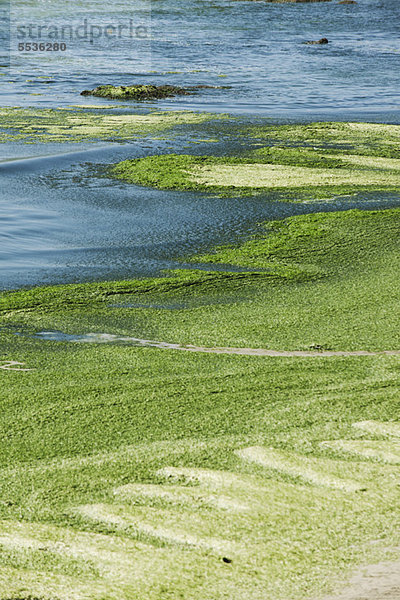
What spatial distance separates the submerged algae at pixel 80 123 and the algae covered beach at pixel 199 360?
0.10 meters

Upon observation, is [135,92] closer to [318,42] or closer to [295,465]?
[295,465]

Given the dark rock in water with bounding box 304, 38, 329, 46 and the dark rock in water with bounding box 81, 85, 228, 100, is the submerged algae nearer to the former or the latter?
the dark rock in water with bounding box 81, 85, 228, 100

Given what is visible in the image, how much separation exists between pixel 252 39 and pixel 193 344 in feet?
92.5

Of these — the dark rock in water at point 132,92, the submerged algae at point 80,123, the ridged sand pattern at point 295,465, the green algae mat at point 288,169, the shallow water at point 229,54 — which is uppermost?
the shallow water at point 229,54

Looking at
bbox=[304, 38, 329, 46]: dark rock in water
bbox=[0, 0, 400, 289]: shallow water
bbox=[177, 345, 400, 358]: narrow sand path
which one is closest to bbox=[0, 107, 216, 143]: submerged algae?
bbox=[0, 0, 400, 289]: shallow water

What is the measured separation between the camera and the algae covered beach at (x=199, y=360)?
2.21 meters

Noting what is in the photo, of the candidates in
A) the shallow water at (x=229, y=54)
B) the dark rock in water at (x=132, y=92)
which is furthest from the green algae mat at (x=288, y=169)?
the dark rock in water at (x=132, y=92)

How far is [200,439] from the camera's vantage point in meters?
3.05

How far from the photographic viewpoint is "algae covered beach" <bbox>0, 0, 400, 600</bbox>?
2.21m

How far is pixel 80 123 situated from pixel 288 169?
486 centimetres

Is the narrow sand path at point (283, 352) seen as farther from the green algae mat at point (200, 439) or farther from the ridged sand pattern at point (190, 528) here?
the ridged sand pattern at point (190, 528)

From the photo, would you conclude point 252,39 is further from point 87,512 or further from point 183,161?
point 87,512

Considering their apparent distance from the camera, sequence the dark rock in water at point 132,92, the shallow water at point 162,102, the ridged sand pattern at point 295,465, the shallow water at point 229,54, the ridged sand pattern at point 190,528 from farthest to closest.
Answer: the shallow water at point 229,54 → the dark rock in water at point 132,92 → the shallow water at point 162,102 → the ridged sand pattern at point 295,465 → the ridged sand pattern at point 190,528

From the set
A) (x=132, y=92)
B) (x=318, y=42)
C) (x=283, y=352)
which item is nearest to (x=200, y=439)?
(x=283, y=352)
